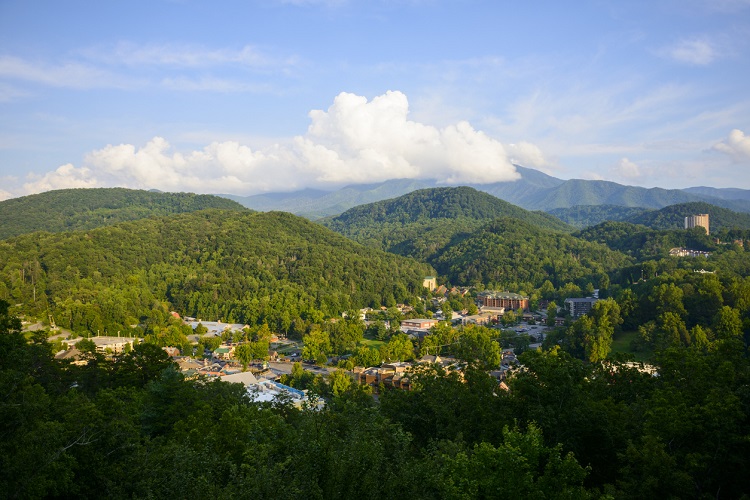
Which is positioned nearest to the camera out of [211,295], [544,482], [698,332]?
[544,482]

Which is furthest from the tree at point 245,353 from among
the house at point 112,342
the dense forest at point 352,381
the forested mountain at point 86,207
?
the forested mountain at point 86,207


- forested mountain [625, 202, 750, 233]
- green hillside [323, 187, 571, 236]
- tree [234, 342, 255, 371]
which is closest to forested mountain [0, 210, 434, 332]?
tree [234, 342, 255, 371]

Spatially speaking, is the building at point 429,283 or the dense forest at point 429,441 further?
the building at point 429,283

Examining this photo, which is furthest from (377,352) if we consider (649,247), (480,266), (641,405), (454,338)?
(649,247)

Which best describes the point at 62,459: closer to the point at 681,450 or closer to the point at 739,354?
the point at 681,450

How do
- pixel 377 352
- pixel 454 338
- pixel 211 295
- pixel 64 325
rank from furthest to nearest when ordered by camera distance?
1. pixel 211 295
2. pixel 64 325
3. pixel 454 338
4. pixel 377 352

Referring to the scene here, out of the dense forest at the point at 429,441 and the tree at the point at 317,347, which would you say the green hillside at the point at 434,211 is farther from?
the dense forest at the point at 429,441

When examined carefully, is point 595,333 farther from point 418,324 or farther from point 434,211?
point 434,211

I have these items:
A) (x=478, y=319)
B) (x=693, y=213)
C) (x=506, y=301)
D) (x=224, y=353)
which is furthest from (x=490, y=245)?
(x=693, y=213)
